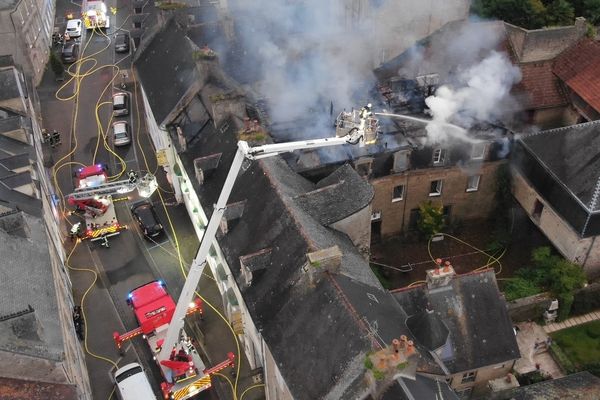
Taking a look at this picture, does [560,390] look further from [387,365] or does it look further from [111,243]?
[111,243]

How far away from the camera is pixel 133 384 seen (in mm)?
34781

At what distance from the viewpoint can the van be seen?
3434cm

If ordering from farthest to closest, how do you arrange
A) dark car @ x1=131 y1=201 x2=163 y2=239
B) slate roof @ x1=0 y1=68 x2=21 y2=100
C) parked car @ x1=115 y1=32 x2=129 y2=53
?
parked car @ x1=115 y1=32 x2=129 y2=53 < slate roof @ x1=0 y1=68 x2=21 y2=100 < dark car @ x1=131 y1=201 x2=163 y2=239

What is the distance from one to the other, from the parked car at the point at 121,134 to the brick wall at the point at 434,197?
86.3 feet

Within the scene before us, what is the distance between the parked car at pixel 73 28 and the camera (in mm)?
73250

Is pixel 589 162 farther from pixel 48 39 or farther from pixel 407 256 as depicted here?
pixel 48 39

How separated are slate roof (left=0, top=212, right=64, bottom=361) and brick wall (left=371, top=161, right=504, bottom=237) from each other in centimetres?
2160

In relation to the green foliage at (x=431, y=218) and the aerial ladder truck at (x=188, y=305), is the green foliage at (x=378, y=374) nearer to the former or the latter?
the aerial ladder truck at (x=188, y=305)

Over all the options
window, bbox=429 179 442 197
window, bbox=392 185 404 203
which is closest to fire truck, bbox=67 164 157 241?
window, bbox=392 185 404 203

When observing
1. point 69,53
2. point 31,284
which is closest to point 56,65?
point 69,53

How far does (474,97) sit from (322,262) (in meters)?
21.1

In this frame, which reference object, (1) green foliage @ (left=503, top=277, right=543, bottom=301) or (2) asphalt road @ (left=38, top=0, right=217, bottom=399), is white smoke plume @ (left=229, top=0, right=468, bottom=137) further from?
(1) green foliage @ (left=503, top=277, right=543, bottom=301)

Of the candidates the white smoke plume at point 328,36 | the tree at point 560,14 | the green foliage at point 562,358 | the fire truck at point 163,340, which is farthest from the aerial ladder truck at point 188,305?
the tree at point 560,14

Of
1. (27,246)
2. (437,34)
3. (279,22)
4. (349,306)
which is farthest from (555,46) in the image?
(27,246)
